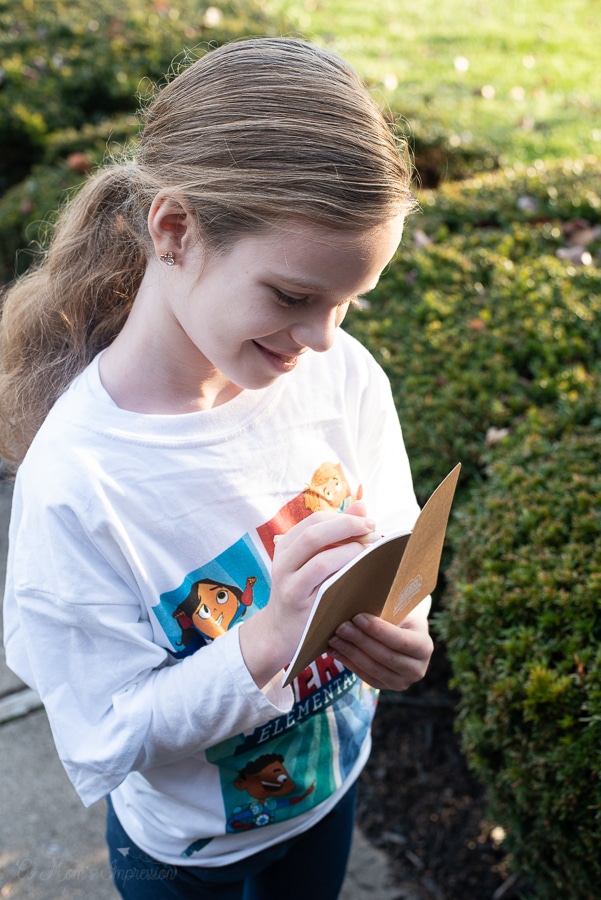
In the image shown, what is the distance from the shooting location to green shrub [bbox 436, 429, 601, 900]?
6.14ft

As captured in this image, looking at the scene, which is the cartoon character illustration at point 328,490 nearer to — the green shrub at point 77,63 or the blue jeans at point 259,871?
the blue jeans at point 259,871

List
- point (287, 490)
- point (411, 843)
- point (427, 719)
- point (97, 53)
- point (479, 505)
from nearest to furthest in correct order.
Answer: point (287, 490)
point (479, 505)
point (411, 843)
point (427, 719)
point (97, 53)

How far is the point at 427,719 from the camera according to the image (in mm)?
3152

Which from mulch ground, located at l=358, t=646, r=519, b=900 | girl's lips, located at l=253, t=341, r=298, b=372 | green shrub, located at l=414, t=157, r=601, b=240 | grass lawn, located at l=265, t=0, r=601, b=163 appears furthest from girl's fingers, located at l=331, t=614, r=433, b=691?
grass lawn, located at l=265, t=0, r=601, b=163

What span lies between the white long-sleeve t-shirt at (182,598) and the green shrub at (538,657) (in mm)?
496

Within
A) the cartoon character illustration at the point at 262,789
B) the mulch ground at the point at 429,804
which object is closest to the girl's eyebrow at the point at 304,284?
the cartoon character illustration at the point at 262,789

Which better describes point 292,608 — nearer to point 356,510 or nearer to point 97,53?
point 356,510

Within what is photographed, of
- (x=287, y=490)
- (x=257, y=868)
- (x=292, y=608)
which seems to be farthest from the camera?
(x=257, y=868)

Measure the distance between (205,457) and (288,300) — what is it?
1.03ft

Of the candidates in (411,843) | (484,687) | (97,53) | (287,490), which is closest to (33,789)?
(411,843)

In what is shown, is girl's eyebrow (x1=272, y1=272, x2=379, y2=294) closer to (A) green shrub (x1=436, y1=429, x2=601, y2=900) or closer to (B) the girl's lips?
(B) the girl's lips

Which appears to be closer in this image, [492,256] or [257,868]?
[257,868]

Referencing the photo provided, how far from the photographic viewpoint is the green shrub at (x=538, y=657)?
6.14 feet

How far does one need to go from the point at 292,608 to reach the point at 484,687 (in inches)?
38.6
